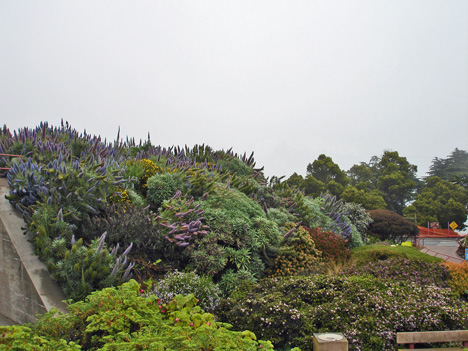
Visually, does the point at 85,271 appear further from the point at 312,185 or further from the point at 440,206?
the point at 440,206

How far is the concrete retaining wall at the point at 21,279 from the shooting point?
5.31 m

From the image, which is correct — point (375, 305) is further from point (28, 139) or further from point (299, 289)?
point (28, 139)

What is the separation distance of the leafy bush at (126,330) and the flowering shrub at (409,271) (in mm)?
3676

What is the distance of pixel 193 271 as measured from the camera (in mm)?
5785

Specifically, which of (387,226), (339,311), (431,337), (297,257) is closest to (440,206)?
(387,226)

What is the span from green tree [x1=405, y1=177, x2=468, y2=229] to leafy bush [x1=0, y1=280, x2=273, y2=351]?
4116cm

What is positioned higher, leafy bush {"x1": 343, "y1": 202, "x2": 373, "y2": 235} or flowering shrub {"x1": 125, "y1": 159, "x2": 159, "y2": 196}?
flowering shrub {"x1": 125, "y1": 159, "x2": 159, "y2": 196}

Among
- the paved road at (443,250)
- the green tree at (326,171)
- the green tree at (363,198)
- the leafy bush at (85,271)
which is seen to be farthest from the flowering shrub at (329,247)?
the green tree at (326,171)

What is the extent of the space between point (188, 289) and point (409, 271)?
13.2 ft

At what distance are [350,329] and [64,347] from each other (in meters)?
3.07

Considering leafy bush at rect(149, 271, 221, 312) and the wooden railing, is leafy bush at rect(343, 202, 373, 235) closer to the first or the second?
the wooden railing

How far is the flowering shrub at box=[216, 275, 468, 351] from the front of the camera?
4.54 metres

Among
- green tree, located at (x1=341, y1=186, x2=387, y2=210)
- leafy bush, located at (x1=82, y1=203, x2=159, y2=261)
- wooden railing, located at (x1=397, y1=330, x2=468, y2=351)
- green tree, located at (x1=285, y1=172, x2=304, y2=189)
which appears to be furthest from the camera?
green tree, located at (x1=285, y1=172, x2=304, y2=189)

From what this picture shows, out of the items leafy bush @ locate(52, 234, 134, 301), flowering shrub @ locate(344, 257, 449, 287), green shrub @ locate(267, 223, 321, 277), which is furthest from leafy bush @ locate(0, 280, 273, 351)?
flowering shrub @ locate(344, 257, 449, 287)
